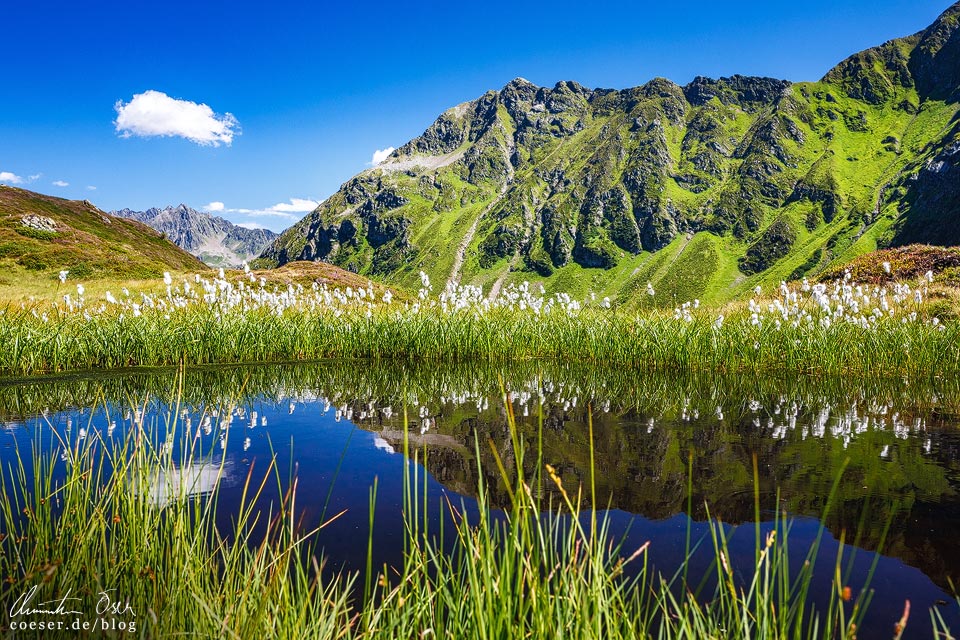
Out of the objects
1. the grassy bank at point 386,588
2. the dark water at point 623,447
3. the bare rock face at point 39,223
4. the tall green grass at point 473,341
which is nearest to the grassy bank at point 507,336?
the tall green grass at point 473,341

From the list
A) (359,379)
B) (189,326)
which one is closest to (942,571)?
(359,379)

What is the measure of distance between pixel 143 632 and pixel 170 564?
56 centimetres

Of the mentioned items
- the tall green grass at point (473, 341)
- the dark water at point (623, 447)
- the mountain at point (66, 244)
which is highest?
the mountain at point (66, 244)

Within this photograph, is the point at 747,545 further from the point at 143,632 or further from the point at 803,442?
the point at 143,632

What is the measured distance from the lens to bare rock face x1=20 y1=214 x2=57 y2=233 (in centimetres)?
5072

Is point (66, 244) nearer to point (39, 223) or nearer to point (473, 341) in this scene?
point (39, 223)

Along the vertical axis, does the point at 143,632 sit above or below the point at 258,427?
above

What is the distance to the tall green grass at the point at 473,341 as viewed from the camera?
492 inches

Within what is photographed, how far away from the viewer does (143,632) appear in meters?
2.12
